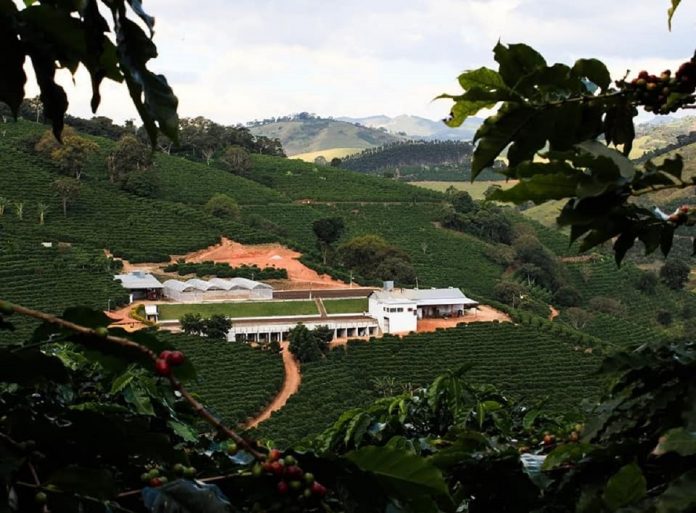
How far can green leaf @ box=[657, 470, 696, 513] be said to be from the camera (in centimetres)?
93

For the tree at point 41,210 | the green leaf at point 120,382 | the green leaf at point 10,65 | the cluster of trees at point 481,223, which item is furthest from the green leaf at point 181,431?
the cluster of trees at point 481,223

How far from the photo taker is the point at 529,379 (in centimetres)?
2034

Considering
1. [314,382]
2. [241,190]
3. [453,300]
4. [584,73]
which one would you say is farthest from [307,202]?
[584,73]

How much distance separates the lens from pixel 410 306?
80.5ft

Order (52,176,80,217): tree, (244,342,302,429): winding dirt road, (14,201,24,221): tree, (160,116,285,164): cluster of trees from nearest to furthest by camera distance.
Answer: (244,342,302,429): winding dirt road
(14,201,24,221): tree
(52,176,80,217): tree
(160,116,285,164): cluster of trees

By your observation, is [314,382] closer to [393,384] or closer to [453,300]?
[393,384]

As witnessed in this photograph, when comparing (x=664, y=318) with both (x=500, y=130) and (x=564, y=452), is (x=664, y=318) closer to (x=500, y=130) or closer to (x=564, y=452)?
(x=564, y=452)

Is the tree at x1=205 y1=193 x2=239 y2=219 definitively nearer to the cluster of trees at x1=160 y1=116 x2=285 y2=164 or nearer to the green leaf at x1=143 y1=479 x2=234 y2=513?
the cluster of trees at x1=160 y1=116 x2=285 y2=164

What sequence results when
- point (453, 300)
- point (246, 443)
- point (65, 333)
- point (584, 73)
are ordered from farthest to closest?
point (453, 300) < point (584, 73) < point (65, 333) < point (246, 443)

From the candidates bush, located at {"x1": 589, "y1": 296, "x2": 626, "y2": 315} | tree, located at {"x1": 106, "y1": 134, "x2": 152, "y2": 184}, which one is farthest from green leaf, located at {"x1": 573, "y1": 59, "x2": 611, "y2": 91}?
tree, located at {"x1": 106, "y1": 134, "x2": 152, "y2": 184}

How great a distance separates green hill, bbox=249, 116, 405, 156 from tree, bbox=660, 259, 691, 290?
314 ft

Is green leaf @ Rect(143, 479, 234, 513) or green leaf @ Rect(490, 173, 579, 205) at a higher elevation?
green leaf @ Rect(490, 173, 579, 205)

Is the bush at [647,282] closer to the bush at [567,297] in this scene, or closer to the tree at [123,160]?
the bush at [567,297]

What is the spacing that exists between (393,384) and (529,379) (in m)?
3.63
